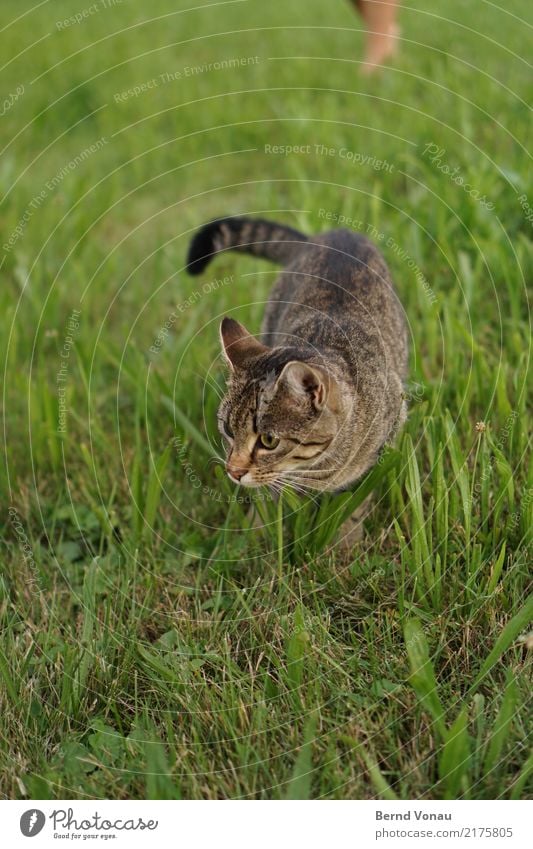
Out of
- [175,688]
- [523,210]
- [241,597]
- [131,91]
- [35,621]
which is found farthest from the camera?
[131,91]

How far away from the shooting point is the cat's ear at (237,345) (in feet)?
10.3

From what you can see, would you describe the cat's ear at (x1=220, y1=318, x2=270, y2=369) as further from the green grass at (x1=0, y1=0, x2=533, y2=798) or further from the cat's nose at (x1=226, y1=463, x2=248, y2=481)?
the green grass at (x1=0, y1=0, x2=533, y2=798)

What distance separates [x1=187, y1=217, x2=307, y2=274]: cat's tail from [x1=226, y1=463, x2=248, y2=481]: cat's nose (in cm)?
161

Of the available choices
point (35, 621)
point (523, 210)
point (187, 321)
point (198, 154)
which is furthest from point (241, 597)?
point (198, 154)

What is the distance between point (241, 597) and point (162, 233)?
12.3ft

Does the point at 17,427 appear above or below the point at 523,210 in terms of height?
below

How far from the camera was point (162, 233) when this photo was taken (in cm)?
602

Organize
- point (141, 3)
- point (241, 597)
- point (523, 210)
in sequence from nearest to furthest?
point (241, 597)
point (523, 210)
point (141, 3)

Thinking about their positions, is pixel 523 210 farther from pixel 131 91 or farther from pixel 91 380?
pixel 131 91

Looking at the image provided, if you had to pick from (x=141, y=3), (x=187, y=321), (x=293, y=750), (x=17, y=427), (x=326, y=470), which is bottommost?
(x=293, y=750)

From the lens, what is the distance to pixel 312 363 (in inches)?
119
